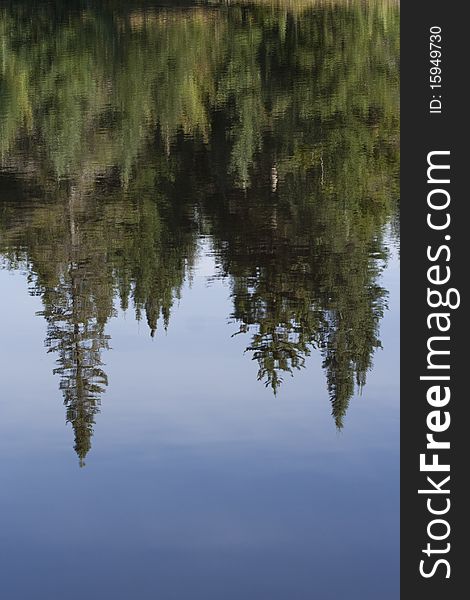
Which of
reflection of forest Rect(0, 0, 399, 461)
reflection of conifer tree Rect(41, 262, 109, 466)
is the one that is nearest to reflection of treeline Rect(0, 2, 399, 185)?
reflection of forest Rect(0, 0, 399, 461)

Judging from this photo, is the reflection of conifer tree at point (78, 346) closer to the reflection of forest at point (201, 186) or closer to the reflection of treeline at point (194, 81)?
the reflection of forest at point (201, 186)

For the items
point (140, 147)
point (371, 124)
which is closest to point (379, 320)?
point (140, 147)

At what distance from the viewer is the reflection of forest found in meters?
17.1

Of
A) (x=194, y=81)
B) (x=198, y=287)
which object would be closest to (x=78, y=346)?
(x=198, y=287)

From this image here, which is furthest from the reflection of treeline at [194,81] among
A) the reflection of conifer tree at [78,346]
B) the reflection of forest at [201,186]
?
the reflection of conifer tree at [78,346]

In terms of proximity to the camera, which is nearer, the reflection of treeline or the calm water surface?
the calm water surface

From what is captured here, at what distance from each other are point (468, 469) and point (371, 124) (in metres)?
24.0

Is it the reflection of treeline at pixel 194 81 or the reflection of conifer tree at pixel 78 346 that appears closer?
the reflection of conifer tree at pixel 78 346

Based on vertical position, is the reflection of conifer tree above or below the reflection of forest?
below

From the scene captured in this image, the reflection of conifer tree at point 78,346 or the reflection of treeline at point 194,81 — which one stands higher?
the reflection of treeline at point 194,81

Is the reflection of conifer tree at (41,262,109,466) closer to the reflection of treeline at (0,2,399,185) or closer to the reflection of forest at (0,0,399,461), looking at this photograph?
the reflection of forest at (0,0,399,461)

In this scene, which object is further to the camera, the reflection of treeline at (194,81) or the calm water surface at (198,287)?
the reflection of treeline at (194,81)

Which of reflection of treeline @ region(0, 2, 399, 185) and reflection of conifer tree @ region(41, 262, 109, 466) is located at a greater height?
reflection of treeline @ region(0, 2, 399, 185)

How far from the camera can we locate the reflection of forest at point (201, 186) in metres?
17.1
